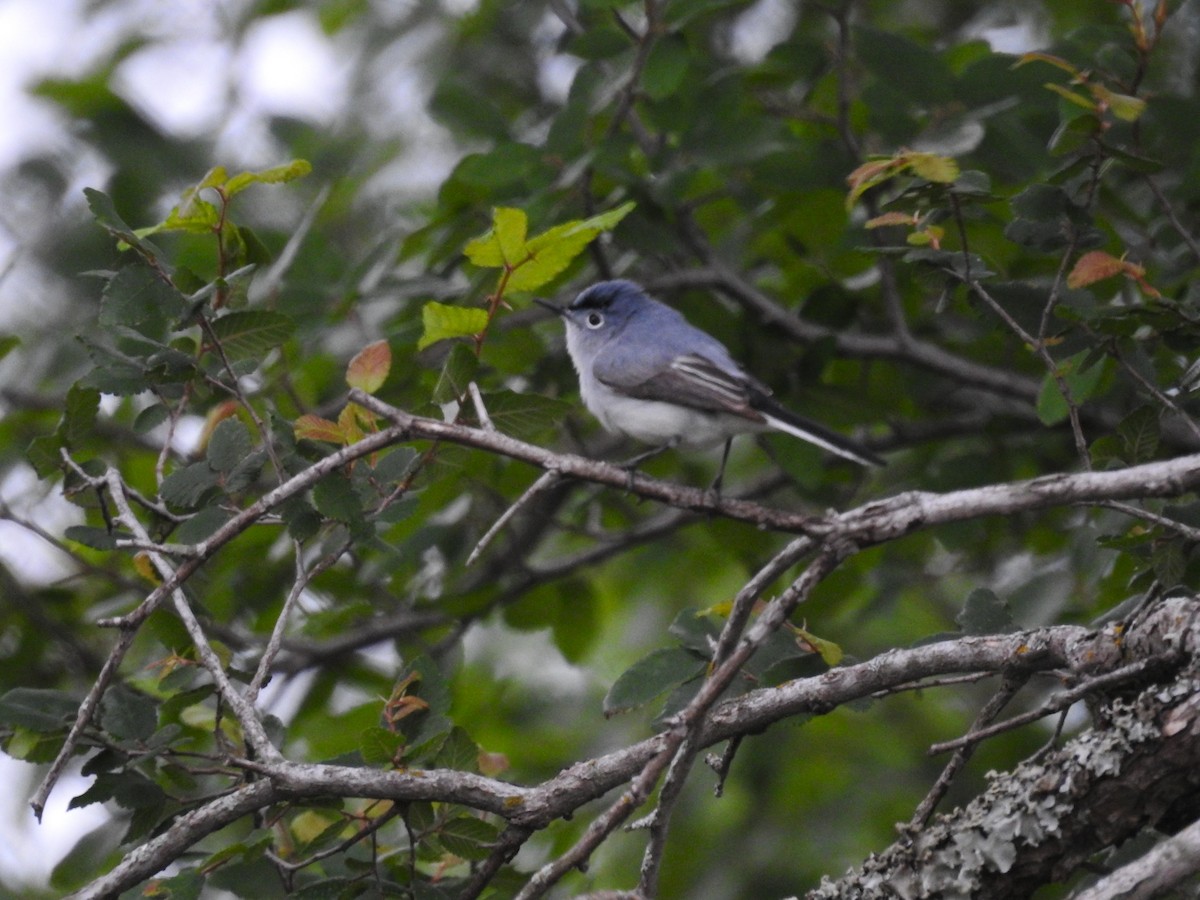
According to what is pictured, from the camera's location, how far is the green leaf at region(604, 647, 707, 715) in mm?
2543

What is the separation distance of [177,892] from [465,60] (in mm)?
4119

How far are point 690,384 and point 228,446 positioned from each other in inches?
62.5

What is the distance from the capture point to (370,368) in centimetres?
260

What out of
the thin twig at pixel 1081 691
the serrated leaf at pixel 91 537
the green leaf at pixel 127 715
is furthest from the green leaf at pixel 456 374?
the thin twig at pixel 1081 691

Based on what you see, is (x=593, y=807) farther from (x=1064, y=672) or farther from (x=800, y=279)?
(x=1064, y=672)

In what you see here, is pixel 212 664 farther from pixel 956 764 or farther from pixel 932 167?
pixel 932 167

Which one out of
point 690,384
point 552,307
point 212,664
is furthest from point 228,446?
point 552,307

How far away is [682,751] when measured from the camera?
195cm

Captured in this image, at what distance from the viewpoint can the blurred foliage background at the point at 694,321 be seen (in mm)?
2779

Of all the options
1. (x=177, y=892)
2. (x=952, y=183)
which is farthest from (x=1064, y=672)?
(x=177, y=892)

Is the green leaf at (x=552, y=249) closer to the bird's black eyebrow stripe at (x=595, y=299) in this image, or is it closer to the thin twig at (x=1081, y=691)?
the thin twig at (x=1081, y=691)

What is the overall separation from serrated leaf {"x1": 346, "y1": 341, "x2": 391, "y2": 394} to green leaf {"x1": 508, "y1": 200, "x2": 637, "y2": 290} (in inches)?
11.6

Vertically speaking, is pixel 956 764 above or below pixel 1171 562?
below

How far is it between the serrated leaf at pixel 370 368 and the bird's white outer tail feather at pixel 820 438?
1218mm
